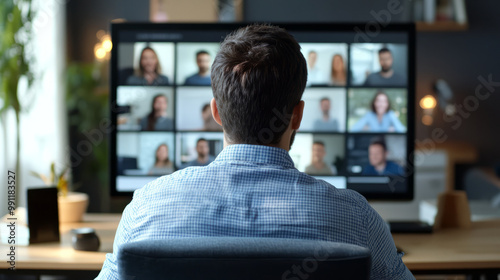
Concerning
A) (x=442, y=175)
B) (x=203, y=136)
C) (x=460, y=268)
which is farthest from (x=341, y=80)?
(x=442, y=175)

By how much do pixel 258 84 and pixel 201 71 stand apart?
2.17 feet

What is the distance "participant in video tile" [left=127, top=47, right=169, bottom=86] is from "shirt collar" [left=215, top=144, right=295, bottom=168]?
0.69 meters

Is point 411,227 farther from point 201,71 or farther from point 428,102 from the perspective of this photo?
point 428,102

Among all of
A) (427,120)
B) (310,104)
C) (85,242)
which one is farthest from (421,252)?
(427,120)

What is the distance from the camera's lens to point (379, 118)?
1660 mm

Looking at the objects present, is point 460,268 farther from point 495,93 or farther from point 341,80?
point 495,93

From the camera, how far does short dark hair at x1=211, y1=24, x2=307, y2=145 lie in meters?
1.02

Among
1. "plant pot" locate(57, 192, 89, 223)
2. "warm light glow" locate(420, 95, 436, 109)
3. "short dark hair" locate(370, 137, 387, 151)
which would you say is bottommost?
"plant pot" locate(57, 192, 89, 223)

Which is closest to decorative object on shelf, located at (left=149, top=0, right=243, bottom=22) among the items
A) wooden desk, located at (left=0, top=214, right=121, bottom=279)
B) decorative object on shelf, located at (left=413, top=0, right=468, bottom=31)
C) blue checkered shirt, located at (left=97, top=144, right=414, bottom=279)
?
decorative object on shelf, located at (left=413, top=0, right=468, bottom=31)

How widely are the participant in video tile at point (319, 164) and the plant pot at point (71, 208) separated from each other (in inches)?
27.4

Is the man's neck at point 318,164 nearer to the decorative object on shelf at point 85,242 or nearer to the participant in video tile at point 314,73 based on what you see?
the participant in video tile at point 314,73

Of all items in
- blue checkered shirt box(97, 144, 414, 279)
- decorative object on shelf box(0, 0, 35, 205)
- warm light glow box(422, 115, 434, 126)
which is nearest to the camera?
blue checkered shirt box(97, 144, 414, 279)

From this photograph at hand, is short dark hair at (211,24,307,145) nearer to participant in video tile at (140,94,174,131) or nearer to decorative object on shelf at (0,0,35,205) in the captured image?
participant in video tile at (140,94,174,131)

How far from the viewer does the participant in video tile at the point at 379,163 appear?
1.66 m
